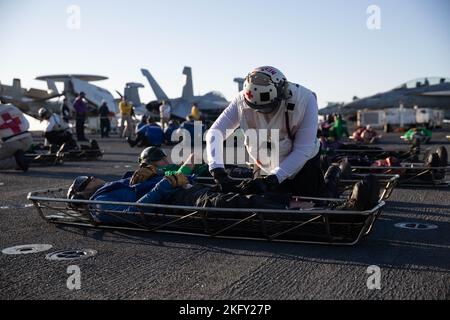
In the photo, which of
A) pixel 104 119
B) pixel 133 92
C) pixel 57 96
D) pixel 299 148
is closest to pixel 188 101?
pixel 133 92

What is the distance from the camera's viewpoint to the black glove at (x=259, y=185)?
552cm

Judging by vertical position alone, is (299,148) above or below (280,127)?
below

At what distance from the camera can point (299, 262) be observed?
448 centimetres

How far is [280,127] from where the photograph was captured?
6.22 metres

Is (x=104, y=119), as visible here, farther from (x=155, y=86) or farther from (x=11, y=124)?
(x=11, y=124)

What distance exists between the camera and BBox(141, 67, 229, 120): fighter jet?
49031 mm

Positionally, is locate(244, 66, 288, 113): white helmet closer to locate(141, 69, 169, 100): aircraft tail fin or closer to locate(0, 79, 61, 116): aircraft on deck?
locate(0, 79, 61, 116): aircraft on deck

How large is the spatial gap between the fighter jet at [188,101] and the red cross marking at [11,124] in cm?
3482

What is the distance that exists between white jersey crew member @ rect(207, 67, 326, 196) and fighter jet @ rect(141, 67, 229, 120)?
41.7 metres

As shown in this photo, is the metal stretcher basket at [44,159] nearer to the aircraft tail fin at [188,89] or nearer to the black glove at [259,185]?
the black glove at [259,185]

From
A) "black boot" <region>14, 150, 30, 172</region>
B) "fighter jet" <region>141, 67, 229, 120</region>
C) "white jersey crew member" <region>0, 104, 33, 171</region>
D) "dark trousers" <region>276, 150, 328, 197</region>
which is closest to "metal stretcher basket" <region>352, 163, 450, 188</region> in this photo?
"dark trousers" <region>276, 150, 328, 197</region>

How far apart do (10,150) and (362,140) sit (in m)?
15.8

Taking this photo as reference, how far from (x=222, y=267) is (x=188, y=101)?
4660cm

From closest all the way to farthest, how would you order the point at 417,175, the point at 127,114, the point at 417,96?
1. the point at 417,175
2. the point at 127,114
3. the point at 417,96
